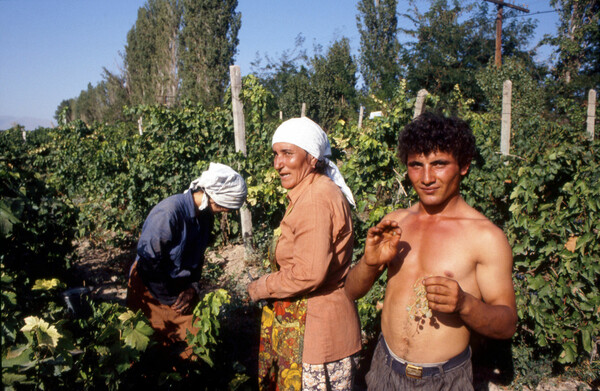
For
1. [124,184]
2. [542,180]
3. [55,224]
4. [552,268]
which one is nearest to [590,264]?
[552,268]

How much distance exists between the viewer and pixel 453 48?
2414cm

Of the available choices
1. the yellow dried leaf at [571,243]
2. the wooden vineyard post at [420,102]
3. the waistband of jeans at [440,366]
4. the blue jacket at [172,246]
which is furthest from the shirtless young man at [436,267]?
the wooden vineyard post at [420,102]

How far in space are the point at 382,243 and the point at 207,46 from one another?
92.8 ft

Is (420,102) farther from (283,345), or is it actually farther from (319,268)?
(283,345)

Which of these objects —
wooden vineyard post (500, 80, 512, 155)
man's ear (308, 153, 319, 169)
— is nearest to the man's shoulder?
man's ear (308, 153, 319, 169)

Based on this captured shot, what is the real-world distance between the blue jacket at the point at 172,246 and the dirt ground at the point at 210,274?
128 centimetres

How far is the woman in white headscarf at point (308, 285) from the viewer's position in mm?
1759

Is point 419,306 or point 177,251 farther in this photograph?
point 177,251

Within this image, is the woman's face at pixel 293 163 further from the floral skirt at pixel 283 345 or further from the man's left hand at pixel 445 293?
the man's left hand at pixel 445 293

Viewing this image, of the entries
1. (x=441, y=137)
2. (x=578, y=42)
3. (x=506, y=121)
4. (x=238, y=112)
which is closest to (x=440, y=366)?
(x=441, y=137)

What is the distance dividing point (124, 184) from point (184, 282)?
3.95 metres

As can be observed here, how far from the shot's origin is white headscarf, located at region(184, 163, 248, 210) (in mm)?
2422

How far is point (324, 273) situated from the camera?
1749 mm

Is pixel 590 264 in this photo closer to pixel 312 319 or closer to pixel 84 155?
pixel 312 319
